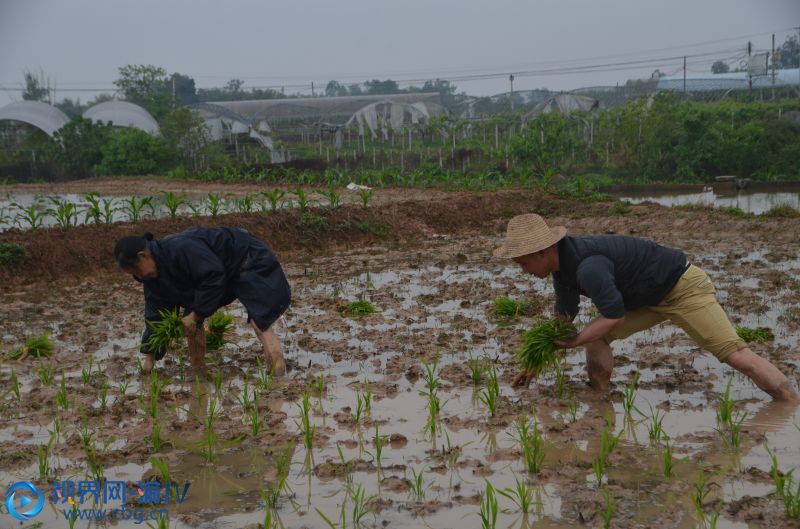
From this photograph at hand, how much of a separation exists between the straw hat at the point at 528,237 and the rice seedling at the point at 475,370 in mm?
1020

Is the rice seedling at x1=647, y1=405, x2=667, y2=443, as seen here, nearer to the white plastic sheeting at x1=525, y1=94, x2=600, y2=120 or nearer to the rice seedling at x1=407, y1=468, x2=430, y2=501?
the rice seedling at x1=407, y1=468, x2=430, y2=501

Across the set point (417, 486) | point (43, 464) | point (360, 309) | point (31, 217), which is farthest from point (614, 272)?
point (31, 217)

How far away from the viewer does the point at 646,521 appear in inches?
125

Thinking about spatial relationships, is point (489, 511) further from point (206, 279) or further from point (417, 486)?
point (206, 279)

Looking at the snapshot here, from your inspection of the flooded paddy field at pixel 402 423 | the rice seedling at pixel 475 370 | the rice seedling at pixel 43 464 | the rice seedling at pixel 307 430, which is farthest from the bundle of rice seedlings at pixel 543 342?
the rice seedling at pixel 43 464

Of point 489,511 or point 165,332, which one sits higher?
point 165,332

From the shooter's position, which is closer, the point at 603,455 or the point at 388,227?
the point at 603,455

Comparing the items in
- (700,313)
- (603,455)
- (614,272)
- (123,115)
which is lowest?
(603,455)

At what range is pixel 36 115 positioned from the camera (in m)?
31.6

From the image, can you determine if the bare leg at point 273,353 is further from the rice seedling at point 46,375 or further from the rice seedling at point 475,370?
the rice seedling at point 46,375

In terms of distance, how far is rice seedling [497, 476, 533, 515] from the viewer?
327 cm

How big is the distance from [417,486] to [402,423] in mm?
964

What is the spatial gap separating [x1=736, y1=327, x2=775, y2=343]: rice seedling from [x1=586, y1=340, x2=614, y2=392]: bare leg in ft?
4.85

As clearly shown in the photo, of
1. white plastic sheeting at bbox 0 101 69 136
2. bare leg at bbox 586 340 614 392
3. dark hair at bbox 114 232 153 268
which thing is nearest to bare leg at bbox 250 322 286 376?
dark hair at bbox 114 232 153 268
